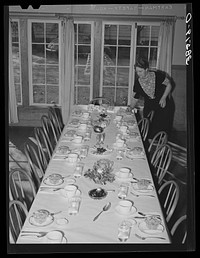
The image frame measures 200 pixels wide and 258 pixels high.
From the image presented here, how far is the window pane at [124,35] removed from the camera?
19.9 ft

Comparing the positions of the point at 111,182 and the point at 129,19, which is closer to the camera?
the point at 111,182

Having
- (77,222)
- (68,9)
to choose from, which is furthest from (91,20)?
(77,222)

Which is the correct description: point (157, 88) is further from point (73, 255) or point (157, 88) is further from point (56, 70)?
point (73, 255)

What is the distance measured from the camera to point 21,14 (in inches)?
231

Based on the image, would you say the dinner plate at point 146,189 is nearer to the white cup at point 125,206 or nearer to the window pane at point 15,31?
the white cup at point 125,206

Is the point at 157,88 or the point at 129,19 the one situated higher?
the point at 129,19

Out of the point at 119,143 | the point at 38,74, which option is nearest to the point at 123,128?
the point at 119,143

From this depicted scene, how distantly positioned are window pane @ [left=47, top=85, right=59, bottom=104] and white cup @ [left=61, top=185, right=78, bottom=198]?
13.3 ft

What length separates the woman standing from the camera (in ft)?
15.9

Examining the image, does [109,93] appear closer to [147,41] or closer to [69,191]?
[147,41]

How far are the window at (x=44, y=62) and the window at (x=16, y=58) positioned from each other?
0.21 meters

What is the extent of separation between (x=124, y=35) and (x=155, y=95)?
1.64 meters

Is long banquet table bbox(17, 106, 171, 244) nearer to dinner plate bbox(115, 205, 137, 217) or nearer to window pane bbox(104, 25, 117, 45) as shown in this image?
dinner plate bbox(115, 205, 137, 217)
